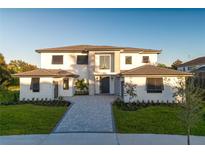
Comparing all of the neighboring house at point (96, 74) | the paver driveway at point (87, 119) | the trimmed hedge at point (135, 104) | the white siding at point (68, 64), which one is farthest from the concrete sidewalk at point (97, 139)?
the white siding at point (68, 64)

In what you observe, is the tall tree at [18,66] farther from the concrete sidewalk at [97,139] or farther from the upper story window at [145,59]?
the concrete sidewalk at [97,139]

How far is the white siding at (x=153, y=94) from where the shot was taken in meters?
21.5

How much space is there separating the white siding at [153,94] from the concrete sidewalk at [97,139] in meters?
9.89

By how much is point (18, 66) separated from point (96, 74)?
12.3 metres

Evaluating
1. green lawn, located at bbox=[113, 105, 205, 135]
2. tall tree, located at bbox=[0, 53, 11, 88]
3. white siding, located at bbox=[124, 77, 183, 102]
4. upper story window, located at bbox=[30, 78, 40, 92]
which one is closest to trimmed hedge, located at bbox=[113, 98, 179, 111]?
white siding, located at bbox=[124, 77, 183, 102]

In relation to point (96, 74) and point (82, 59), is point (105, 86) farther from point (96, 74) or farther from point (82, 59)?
point (82, 59)

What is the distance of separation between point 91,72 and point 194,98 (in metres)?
19.1

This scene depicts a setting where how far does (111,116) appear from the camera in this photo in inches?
610

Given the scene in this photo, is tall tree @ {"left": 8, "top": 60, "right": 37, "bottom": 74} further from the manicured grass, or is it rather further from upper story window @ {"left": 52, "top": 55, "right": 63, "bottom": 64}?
the manicured grass

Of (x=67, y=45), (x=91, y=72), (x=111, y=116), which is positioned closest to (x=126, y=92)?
(x=111, y=116)

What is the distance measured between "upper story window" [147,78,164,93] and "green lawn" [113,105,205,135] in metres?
4.50

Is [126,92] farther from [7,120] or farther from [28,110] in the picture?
[7,120]

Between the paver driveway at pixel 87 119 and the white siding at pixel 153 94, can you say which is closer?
the paver driveway at pixel 87 119
